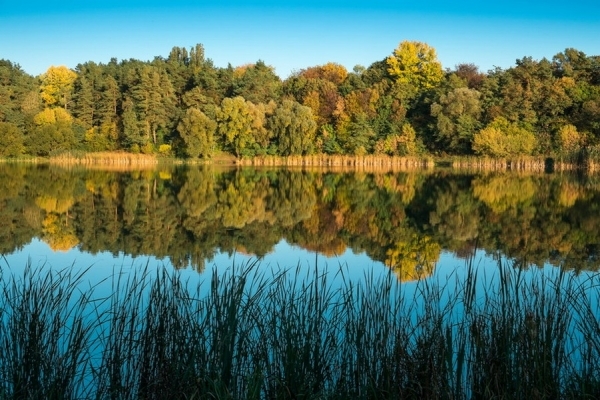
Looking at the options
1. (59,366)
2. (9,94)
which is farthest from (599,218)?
(9,94)

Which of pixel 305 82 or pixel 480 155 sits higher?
pixel 305 82

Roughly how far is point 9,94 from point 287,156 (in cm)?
2379

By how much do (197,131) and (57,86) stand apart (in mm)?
19345

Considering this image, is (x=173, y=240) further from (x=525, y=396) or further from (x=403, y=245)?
(x=525, y=396)

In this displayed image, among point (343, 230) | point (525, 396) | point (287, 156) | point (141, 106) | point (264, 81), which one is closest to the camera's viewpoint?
point (525, 396)

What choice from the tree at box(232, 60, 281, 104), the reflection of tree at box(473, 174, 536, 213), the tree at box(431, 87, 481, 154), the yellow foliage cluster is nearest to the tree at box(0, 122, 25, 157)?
the yellow foliage cluster

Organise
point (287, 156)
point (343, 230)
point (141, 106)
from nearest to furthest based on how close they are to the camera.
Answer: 1. point (343, 230)
2. point (287, 156)
3. point (141, 106)

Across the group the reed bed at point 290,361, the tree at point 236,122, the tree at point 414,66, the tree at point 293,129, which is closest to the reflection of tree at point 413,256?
the reed bed at point 290,361

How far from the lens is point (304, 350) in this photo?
12.6ft

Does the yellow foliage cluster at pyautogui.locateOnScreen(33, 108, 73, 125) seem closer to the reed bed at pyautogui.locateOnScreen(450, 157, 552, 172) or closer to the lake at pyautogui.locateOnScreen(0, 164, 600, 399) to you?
the lake at pyautogui.locateOnScreen(0, 164, 600, 399)

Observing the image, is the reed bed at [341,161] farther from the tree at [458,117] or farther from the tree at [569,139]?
the tree at [569,139]

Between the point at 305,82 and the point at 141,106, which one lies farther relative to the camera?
the point at 305,82

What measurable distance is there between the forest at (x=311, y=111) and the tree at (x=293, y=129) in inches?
3.6

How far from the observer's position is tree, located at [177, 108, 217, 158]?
45656 millimetres
